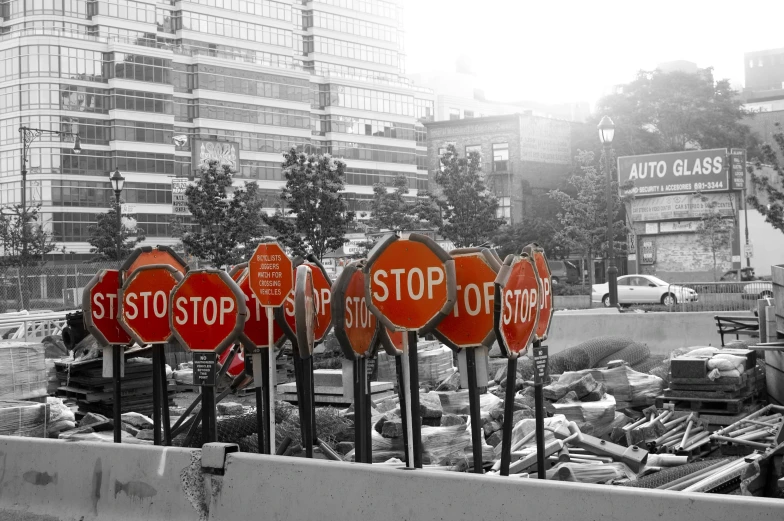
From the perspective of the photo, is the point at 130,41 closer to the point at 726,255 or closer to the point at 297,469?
the point at 726,255

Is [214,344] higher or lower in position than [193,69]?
lower

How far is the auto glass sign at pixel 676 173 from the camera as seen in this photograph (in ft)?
167

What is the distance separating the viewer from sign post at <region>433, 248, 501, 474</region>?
5777mm

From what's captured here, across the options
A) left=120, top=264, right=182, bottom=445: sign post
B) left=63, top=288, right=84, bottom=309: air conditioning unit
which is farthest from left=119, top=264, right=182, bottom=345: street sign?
left=63, top=288, right=84, bottom=309: air conditioning unit

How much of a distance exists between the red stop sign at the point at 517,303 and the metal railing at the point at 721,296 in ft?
65.4

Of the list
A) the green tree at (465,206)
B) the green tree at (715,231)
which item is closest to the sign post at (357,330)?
the green tree at (715,231)

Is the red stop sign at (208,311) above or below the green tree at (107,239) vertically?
below

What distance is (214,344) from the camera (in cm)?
648

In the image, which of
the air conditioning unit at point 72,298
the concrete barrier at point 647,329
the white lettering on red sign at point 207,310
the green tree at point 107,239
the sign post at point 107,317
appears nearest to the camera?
the white lettering on red sign at point 207,310

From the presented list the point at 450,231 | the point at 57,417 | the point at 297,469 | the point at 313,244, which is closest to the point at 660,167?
the point at 450,231

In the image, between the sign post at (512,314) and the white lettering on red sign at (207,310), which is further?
the white lettering on red sign at (207,310)

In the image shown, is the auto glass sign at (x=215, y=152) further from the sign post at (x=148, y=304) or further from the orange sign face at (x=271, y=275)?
the orange sign face at (x=271, y=275)

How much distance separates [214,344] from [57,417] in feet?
14.7

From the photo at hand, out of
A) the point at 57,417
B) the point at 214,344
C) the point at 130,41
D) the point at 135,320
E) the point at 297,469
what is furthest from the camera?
the point at 130,41
